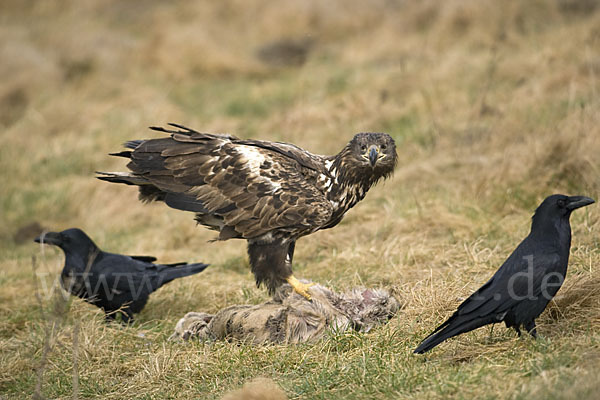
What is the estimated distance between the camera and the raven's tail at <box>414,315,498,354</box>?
159 inches

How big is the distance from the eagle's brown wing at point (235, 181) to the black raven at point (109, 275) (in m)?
0.82

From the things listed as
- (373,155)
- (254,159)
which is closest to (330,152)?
(254,159)

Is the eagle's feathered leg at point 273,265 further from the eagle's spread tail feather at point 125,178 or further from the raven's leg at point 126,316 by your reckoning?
the raven's leg at point 126,316

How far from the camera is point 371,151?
5.14 m

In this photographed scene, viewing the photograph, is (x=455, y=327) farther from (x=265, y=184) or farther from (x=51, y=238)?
(x=51, y=238)

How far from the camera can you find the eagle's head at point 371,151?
5184 mm

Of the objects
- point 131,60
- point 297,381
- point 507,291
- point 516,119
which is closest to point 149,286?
point 297,381

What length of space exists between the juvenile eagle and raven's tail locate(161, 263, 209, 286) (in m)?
0.83

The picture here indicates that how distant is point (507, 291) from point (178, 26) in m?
11.4

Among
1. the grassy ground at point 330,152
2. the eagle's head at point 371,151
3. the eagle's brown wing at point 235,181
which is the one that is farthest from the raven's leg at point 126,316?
the eagle's head at point 371,151

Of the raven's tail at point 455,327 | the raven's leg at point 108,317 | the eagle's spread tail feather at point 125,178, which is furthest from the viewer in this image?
the raven's leg at point 108,317

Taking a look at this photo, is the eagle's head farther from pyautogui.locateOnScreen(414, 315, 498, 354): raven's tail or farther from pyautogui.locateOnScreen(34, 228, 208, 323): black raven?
pyautogui.locateOnScreen(34, 228, 208, 323): black raven

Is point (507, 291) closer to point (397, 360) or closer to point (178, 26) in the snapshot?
point (397, 360)

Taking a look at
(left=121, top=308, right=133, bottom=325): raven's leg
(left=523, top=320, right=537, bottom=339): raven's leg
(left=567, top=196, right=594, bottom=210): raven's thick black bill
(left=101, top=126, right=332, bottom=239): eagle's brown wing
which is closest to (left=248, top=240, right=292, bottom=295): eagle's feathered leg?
(left=101, top=126, right=332, bottom=239): eagle's brown wing
